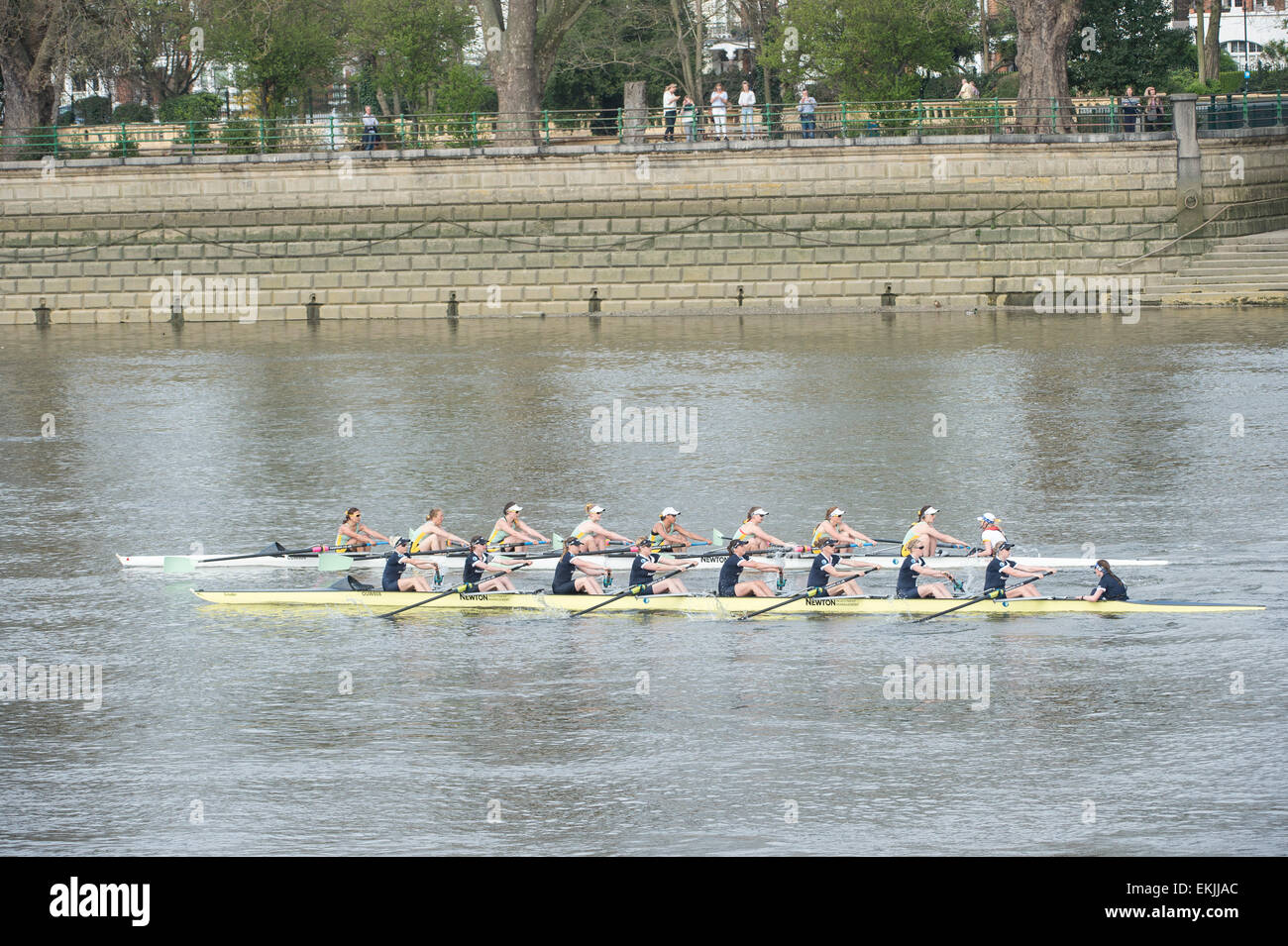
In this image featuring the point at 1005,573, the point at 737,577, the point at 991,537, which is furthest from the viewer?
the point at 737,577

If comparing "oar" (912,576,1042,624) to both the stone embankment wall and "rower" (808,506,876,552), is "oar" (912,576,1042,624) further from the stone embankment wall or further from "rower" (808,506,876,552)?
the stone embankment wall

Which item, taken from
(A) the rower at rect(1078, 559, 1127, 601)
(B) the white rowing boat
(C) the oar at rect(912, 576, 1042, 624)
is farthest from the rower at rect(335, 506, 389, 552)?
(A) the rower at rect(1078, 559, 1127, 601)

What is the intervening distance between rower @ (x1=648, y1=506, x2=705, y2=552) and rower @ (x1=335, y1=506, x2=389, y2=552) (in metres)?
3.33

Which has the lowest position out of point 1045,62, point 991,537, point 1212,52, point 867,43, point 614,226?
point 991,537

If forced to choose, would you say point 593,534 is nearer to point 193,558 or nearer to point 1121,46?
point 193,558

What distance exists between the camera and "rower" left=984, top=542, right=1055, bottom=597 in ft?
58.7

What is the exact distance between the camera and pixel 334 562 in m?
19.8

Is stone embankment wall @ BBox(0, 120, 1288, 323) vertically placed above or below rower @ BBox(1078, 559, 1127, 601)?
above

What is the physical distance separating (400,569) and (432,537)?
65 cm

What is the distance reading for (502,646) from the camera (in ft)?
57.2

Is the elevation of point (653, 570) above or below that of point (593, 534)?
below

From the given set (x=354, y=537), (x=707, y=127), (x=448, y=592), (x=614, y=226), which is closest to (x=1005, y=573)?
(x=448, y=592)

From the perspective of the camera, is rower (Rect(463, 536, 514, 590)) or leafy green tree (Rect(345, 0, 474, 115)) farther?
leafy green tree (Rect(345, 0, 474, 115))
